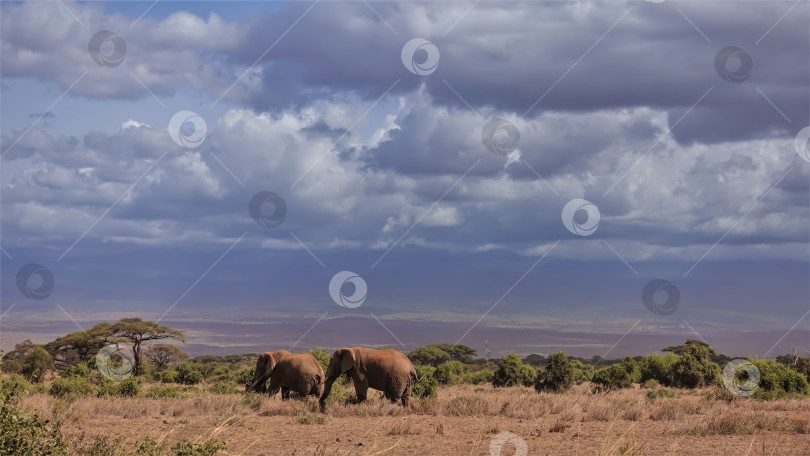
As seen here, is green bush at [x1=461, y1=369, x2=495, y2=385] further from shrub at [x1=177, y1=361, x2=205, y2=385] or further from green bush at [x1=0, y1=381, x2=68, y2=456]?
green bush at [x1=0, y1=381, x2=68, y2=456]

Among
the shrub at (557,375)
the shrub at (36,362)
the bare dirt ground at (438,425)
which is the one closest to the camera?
the bare dirt ground at (438,425)

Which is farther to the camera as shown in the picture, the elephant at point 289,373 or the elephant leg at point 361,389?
the elephant at point 289,373

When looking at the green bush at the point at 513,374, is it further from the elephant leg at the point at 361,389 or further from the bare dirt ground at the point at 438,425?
the elephant leg at the point at 361,389

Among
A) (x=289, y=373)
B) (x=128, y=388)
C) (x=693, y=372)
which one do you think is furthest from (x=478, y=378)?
(x=128, y=388)

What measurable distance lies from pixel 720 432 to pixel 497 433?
18.2ft

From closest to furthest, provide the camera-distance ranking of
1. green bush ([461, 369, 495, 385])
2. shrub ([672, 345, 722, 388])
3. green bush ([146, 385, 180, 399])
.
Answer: green bush ([146, 385, 180, 399]) → shrub ([672, 345, 722, 388]) → green bush ([461, 369, 495, 385])

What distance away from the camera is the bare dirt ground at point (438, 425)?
627 inches

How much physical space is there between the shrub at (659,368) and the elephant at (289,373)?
2429cm

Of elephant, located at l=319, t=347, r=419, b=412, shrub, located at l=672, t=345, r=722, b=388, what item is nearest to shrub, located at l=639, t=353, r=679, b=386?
shrub, located at l=672, t=345, r=722, b=388

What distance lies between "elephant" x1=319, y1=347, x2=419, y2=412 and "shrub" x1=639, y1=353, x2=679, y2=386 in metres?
23.4

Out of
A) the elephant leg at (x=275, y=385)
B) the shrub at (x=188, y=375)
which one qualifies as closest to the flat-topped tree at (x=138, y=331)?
the shrub at (x=188, y=375)

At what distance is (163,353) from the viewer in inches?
2016

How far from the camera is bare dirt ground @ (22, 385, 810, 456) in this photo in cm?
1594

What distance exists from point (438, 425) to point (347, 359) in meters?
5.98
